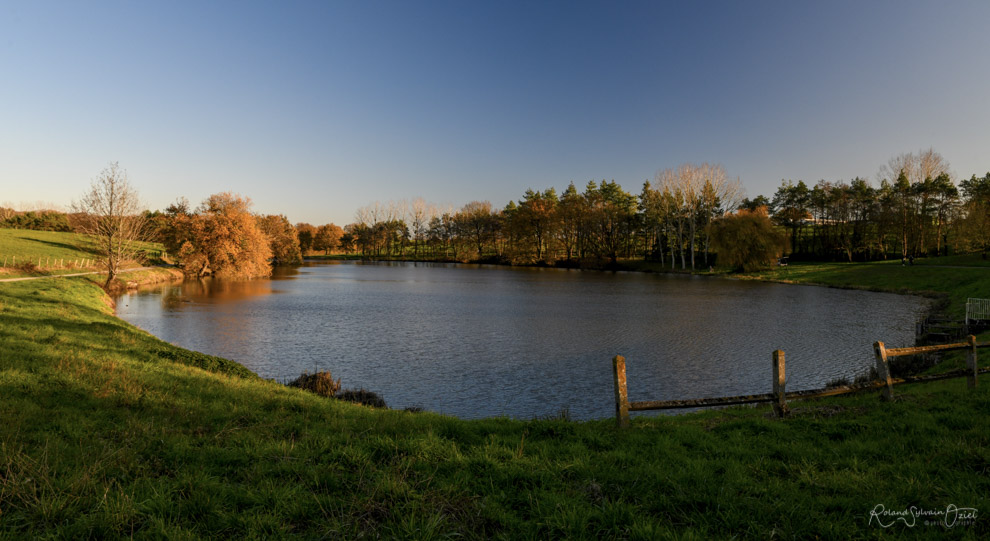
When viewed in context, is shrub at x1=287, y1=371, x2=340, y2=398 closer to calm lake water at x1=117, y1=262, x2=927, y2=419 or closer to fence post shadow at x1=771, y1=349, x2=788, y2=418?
calm lake water at x1=117, y1=262, x2=927, y2=419

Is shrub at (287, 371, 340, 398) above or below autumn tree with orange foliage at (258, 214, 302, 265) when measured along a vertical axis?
below

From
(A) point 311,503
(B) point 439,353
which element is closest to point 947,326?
(B) point 439,353

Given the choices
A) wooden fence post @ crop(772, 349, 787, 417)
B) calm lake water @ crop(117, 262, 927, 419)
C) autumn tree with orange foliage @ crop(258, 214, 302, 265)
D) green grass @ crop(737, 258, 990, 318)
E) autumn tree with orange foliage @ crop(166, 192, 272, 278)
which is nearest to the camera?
wooden fence post @ crop(772, 349, 787, 417)

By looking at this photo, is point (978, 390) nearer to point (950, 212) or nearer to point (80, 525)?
point (80, 525)

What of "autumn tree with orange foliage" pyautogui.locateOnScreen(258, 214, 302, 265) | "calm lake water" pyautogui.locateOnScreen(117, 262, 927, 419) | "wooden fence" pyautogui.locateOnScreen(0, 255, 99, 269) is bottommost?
"calm lake water" pyautogui.locateOnScreen(117, 262, 927, 419)

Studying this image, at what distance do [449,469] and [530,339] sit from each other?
63.5 ft

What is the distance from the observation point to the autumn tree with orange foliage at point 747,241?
72.6 m

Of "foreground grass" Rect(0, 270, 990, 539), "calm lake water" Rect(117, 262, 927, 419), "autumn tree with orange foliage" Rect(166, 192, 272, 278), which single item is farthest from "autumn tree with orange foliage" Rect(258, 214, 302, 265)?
"foreground grass" Rect(0, 270, 990, 539)

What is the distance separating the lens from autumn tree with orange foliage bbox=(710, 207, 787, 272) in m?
72.6

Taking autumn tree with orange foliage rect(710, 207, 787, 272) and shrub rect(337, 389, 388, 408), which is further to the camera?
autumn tree with orange foliage rect(710, 207, 787, 272)

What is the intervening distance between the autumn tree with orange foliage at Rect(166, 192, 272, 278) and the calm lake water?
59.2ft

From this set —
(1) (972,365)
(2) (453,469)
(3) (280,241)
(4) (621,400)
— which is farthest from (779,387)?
(3) (280,241)

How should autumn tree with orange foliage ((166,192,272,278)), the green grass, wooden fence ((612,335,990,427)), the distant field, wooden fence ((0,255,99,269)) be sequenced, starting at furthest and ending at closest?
autumn tree with orange foliage ((166,192,272,278)), wooden fence ((0,255,99,269)), the distant field, the green grass, wooden fence ((612,335,990,427))

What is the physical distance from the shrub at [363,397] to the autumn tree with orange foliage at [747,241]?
72.1 metres
